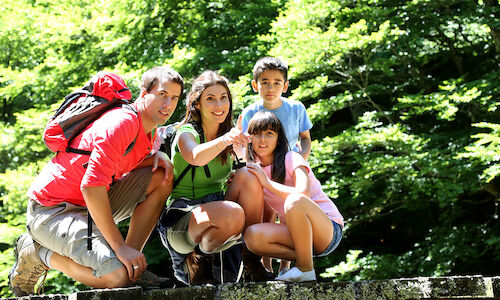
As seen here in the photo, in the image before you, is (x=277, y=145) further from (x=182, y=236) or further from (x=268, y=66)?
(x=268, y=66)

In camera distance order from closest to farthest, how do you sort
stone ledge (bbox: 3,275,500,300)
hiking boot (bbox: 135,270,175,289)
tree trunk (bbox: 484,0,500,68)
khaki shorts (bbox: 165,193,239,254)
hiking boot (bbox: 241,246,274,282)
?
1. stone ledge (bbox: 3,275,500,300)
2. hiking boot (bbox: 135,270,175,289)
3. hiking boot (bbox: 241,246,274,282)
4. khaki shorts (bbox: 165,193,239,254)
5. tree trunk (bbox: 484,0,500,68)

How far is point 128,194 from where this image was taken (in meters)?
2.55

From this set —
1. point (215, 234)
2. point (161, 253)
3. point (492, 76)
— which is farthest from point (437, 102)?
point (215, 234)

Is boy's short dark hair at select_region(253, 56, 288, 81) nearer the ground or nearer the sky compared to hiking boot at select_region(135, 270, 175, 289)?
nearer the sky

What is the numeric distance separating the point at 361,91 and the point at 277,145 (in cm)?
602

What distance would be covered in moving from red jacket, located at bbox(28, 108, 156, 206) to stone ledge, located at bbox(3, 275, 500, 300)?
0.54m

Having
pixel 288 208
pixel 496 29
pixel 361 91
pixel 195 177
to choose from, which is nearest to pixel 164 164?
pixel 195 177

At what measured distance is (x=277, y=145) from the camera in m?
2.73

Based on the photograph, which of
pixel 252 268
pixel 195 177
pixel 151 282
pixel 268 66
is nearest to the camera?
pixel 151 282

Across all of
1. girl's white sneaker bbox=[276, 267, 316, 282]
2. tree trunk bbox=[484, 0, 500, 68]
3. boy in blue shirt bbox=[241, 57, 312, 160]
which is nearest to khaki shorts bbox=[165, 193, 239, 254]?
girl's white sneaker bbox=[276, 267, 316, 282]

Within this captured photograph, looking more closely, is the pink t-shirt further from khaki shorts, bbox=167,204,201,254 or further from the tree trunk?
the tree trunk

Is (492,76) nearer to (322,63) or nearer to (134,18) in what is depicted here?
(322,63)

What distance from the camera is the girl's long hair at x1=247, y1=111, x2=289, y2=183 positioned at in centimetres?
264

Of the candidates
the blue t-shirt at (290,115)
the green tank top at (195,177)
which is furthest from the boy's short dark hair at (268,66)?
the green tank top at (195,177)
